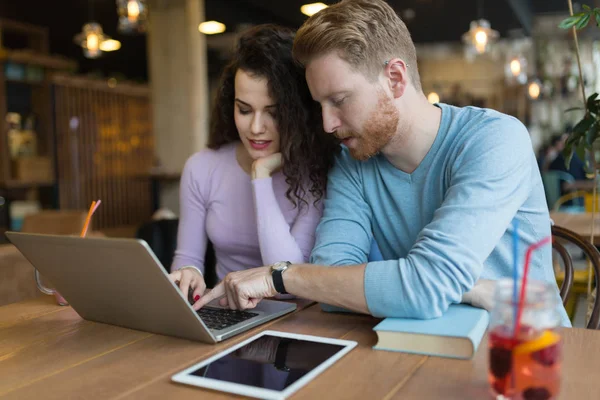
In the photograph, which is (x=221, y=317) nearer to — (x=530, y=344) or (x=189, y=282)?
(x=189, y=282)

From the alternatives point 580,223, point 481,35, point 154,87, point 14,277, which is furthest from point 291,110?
point 154,87

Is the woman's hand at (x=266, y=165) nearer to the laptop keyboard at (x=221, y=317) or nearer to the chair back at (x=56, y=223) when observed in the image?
the laptop keyboard at (x=221, y=317)

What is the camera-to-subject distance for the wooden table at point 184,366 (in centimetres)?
82

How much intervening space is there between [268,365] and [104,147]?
851 cm

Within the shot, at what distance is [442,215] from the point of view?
1.17 metres

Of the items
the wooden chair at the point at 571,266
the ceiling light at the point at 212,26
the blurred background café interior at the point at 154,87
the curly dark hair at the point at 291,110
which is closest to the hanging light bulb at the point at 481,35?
the blurred background café interior at the point at 154,87

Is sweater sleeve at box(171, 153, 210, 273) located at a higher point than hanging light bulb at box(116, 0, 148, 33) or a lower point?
lower

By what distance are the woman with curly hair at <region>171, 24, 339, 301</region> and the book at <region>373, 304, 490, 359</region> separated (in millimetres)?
615

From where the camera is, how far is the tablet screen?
33.4 inches

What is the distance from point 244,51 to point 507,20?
27.2 feet

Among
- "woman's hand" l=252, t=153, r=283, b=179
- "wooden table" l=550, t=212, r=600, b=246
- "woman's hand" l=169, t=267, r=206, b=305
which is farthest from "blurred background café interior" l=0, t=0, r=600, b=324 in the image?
"woman's hand" l=169, t=267, r=206, b=305

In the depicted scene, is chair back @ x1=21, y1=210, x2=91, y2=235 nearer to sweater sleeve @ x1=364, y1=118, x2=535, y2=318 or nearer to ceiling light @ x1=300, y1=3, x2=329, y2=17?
sweater sleeve @ x1=364, y1=118, x2=535, y2=318

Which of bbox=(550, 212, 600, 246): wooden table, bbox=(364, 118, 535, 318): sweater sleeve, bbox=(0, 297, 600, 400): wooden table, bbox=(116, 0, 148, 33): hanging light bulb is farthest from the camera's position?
bbox=(116, 0, 148, 33): hanging light bulb

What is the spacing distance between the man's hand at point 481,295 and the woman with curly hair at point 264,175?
56 centimetres
